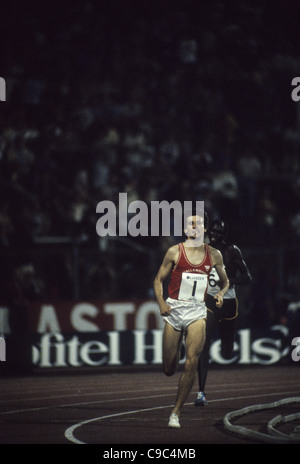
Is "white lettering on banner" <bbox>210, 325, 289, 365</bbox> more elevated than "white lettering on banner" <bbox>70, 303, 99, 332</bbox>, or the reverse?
"white lettering on banner" <bbox>70, 303, 99, 332</bbox>

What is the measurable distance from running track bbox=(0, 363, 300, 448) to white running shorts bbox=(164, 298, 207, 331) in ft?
3.52

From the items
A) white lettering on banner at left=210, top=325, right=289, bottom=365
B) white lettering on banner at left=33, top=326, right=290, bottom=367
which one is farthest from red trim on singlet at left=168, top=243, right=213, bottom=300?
white lettering on banner at left=210, top=325, right=289, bottom=365

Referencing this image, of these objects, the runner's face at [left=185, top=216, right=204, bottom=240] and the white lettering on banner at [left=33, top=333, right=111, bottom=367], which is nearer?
the runner's face at [left=185, top=216, right=204, bottom=240]

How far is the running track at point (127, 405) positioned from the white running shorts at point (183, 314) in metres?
1.07

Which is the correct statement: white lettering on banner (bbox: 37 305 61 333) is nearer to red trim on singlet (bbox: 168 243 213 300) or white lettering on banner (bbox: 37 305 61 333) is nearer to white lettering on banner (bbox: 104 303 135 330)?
white lettering on banner (bbox: 104 303 135 330)

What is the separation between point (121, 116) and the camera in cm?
2423

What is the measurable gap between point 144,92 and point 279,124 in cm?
437

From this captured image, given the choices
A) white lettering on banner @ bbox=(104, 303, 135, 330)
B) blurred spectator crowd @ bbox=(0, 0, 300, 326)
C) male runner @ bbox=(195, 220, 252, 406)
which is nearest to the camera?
male runner @ bbox=(195, 220, 252, 406)

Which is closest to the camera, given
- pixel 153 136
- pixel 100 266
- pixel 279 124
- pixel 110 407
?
pixel 110 407

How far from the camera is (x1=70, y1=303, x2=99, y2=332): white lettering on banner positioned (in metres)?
18.1

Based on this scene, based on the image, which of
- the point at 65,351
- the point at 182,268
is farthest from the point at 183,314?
the point at 65,351

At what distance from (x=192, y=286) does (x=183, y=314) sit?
304 mm

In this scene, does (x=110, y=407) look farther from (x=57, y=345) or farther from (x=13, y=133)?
(x=13, y=133)

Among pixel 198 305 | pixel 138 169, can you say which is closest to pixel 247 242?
pixel 138 169
